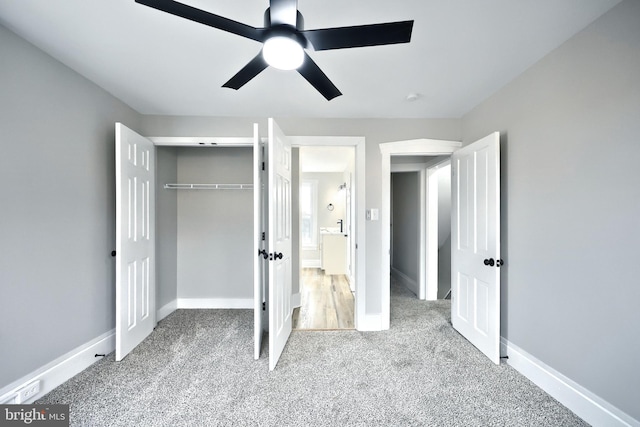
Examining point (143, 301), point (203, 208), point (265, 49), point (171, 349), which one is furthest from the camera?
point (203, 208)

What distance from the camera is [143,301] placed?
2873 millimetres

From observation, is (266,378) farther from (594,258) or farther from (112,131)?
(112,131)

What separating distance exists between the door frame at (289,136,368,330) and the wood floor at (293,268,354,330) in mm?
312

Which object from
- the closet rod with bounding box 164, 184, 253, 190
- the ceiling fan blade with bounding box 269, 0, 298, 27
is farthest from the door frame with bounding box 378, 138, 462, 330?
the ceiling fan blade with bounding box 269, 0, 298, 27

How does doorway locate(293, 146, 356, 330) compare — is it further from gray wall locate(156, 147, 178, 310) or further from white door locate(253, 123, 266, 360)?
gray wall locate(156, 147, 178, 310)

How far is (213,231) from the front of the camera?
3.85 metres

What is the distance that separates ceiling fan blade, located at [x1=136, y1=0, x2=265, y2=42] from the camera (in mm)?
1093

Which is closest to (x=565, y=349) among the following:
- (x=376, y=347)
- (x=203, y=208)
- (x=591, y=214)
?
(x=591, y=214)

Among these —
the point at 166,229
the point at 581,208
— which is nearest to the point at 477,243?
the point at 581,208

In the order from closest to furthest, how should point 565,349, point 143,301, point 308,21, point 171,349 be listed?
1. point 308,21
2. point 565,349
3. point 171,349
4. point 143,301

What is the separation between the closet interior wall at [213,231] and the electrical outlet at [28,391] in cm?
189

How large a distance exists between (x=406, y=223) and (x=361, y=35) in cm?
419

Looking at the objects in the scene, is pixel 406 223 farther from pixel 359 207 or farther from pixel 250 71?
pixel 250 71

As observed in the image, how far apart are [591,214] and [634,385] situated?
0.96 metres
